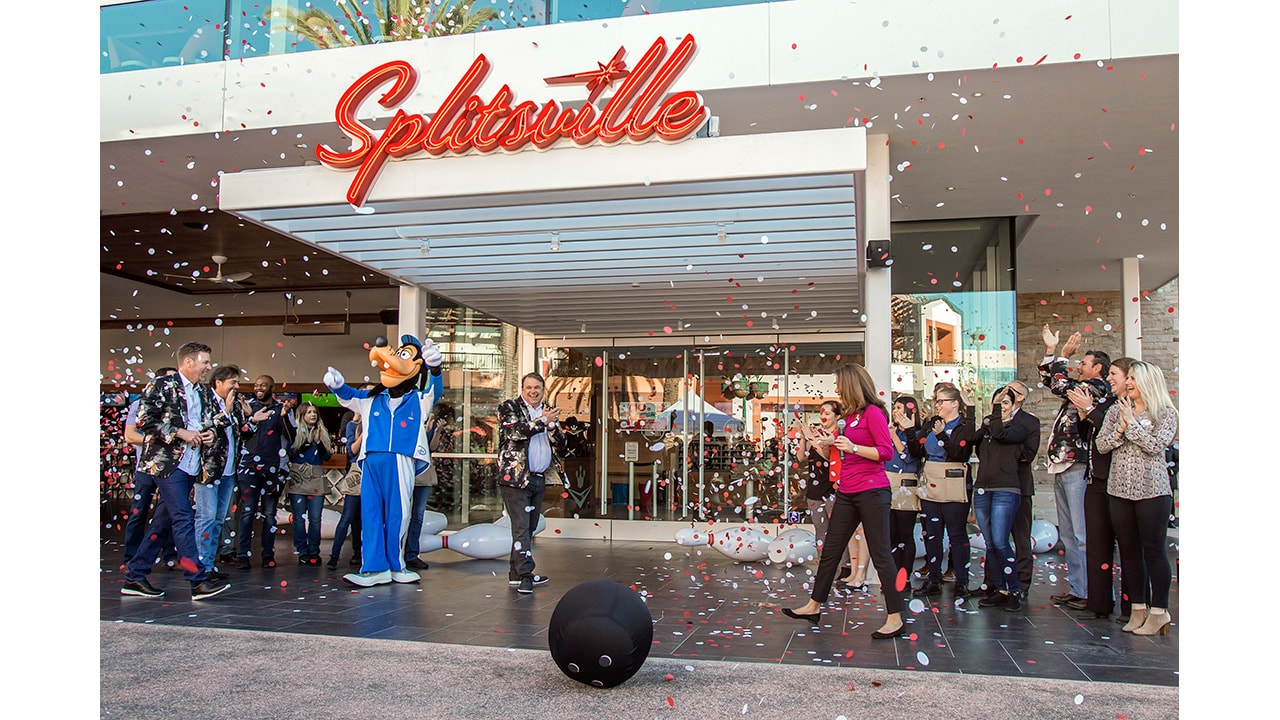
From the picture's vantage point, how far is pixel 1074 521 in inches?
260

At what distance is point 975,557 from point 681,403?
4.42 meters

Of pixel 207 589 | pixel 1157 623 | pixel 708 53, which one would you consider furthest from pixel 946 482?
pixel 207 589

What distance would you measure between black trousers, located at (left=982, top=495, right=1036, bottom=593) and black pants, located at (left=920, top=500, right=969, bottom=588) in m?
0.19

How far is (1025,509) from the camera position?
→ 262 inches

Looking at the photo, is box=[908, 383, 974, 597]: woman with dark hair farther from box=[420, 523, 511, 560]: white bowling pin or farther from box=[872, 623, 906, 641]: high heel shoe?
box=[420, 523, 511, 560]: white bowling pin

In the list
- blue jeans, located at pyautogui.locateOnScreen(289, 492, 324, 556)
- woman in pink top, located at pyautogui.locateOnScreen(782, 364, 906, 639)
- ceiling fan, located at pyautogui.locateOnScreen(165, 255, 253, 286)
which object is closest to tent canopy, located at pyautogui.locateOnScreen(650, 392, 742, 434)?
blue jeans, located at pyautogui.locateOnScreen(289, 492, 324, 556)

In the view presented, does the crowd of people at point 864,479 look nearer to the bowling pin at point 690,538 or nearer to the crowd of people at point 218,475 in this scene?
the crowd of people at point 218,475

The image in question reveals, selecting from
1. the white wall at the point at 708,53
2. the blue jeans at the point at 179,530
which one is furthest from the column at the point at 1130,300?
the blue jeans at the point at 179,530

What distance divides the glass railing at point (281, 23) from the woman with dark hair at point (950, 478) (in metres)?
4.48

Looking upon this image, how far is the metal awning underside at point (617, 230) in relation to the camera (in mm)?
6863

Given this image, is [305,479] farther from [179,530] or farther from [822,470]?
[822,470]

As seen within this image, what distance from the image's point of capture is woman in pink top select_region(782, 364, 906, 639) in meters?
5.39

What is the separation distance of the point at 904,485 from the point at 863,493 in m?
1.84

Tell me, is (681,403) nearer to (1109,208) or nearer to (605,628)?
(1109,208)
